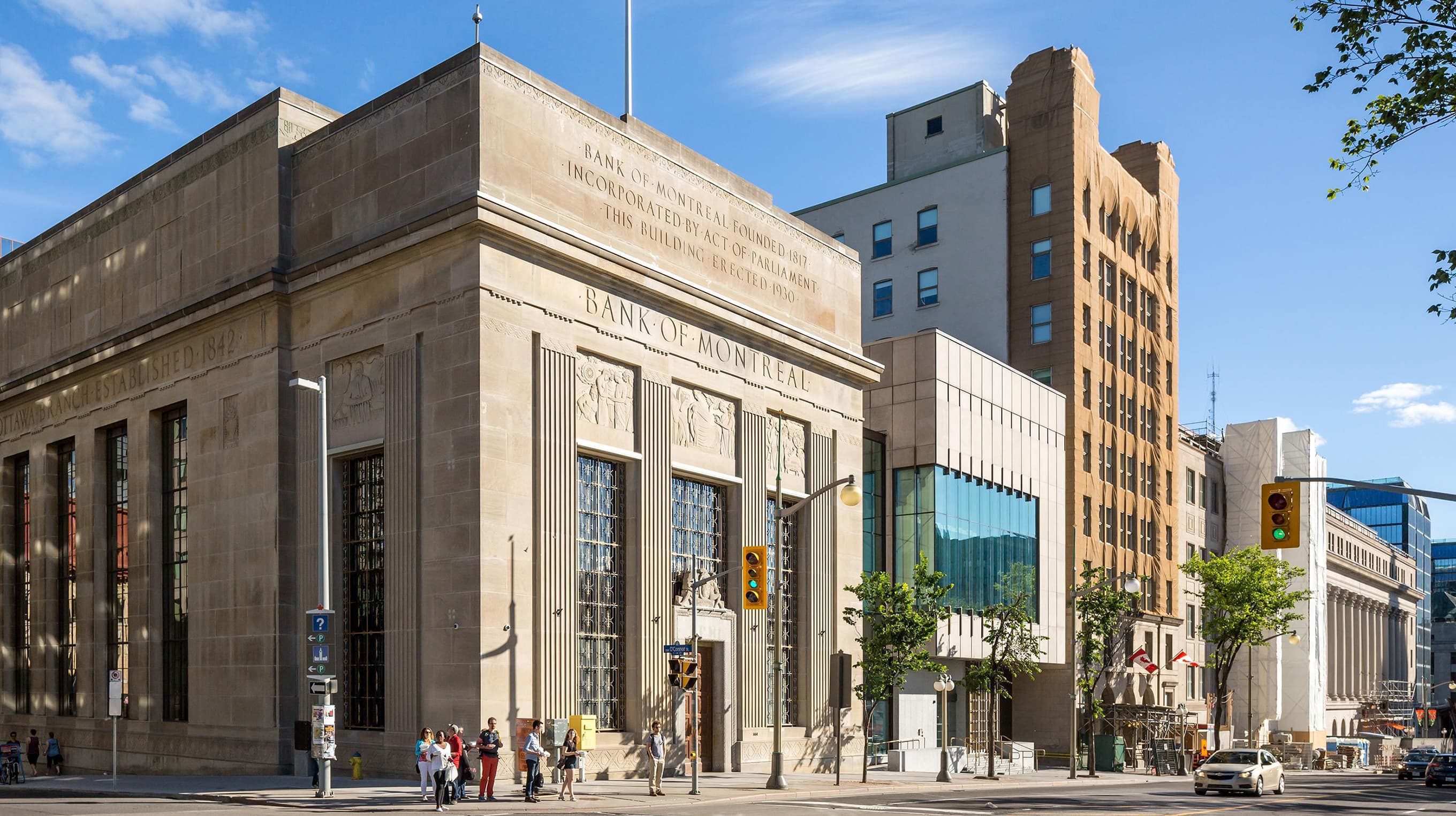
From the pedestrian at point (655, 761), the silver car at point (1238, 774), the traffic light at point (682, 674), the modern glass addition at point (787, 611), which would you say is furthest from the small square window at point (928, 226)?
the pedestrian at point (655, 761)

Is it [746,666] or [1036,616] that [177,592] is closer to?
[746,666]

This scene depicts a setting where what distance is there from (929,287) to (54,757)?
161 feet

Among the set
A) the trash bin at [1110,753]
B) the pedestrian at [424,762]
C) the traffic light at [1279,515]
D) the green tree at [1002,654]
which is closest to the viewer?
the traffic light at [1279,515]

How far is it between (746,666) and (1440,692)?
7399 inches

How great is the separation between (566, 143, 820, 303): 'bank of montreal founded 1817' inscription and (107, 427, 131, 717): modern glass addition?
62.7 feet

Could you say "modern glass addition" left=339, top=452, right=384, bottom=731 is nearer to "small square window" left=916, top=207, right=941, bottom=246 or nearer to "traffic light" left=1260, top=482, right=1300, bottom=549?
"traffic light" left=1260, top=482, right=1300, bottom=549

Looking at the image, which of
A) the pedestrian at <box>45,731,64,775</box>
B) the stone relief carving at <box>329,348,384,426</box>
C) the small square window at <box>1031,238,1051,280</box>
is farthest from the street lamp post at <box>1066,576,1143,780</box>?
the pedestrian at <box>45,731,64,775</box>

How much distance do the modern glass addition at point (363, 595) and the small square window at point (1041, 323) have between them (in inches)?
1703

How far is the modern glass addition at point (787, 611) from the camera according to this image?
4373 cm

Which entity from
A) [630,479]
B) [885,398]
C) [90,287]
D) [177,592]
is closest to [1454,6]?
[630,479]

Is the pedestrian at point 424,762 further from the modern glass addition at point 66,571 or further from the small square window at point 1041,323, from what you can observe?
the small square window at point 1041,323

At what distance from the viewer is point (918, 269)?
7469 centimetres

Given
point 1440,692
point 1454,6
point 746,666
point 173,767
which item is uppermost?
point 1454,6

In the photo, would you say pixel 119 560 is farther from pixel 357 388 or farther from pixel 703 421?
pixel 703 421
